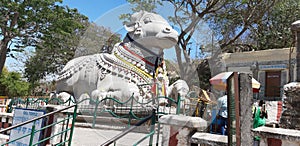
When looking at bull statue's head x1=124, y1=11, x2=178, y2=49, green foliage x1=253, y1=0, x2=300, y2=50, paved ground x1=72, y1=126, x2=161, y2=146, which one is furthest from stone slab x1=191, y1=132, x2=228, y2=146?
green foliage x1=253, y1=0, x2=300, y2=50

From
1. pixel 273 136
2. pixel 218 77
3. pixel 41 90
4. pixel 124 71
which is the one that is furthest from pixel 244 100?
pixel 41 90

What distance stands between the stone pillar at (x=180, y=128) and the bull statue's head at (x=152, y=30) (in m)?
0.65

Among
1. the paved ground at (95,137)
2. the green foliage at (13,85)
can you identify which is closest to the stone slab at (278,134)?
the paved ground at (95,137)

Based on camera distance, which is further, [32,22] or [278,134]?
[32,22]

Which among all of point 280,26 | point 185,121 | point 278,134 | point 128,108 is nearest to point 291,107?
point 278,134

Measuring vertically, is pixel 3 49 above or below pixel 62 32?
below

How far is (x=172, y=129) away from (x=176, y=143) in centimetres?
14

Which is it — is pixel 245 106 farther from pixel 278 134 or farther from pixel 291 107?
pixel 291 107

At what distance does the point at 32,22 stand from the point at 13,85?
33.8ft

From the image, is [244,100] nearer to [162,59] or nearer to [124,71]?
[162,59]

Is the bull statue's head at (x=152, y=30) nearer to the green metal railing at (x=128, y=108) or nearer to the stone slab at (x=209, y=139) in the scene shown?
the green metal railing at (x=128, y=108)

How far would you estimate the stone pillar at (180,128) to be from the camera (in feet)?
7.29

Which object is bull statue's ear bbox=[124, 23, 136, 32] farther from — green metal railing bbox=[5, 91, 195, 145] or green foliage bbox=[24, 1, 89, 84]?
green foliage bbox=[24, 1, 89, 84]

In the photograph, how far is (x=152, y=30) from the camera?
2199 millimetres
